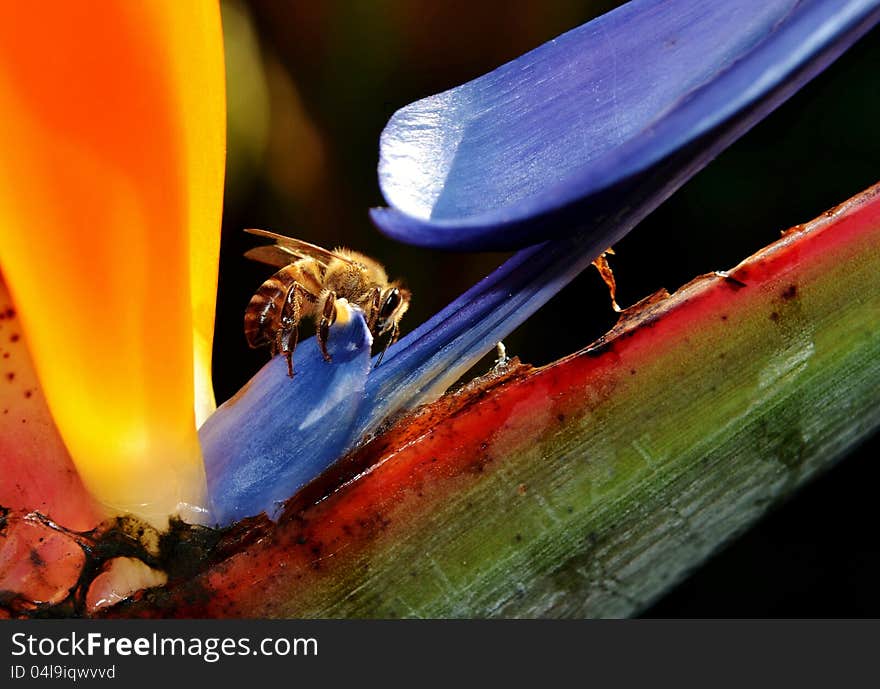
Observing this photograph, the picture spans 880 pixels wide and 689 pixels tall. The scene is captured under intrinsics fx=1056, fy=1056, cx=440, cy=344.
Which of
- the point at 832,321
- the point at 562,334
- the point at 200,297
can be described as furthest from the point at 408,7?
the point at 832,321

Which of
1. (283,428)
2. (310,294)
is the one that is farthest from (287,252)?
(283,428)

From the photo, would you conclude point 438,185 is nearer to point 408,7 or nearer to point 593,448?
point 593,448

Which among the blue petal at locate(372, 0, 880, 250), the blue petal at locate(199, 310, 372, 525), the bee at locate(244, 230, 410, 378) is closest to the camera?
the blue petal at locate(372, 0, 880, 250)

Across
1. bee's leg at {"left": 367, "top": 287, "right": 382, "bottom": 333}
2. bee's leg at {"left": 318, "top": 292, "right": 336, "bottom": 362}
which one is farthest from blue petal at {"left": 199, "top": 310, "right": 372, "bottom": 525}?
bee's leg at {"left": 367, "top": 287, "right": 382, "bottom": 333}

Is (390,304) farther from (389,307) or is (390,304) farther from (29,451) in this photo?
(29,451)

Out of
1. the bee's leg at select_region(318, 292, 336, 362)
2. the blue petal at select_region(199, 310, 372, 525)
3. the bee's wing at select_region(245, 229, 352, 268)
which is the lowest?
the blue petal at select_region(199, 310, 372, 525)

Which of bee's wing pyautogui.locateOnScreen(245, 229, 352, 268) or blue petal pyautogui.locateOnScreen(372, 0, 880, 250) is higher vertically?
bee's wing pyautogui.locateOnScreen(245, 229, 352, 268)

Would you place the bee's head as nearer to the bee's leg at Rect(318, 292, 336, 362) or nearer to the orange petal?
the bee's leg at Rect(318, 292, 336, 362)
